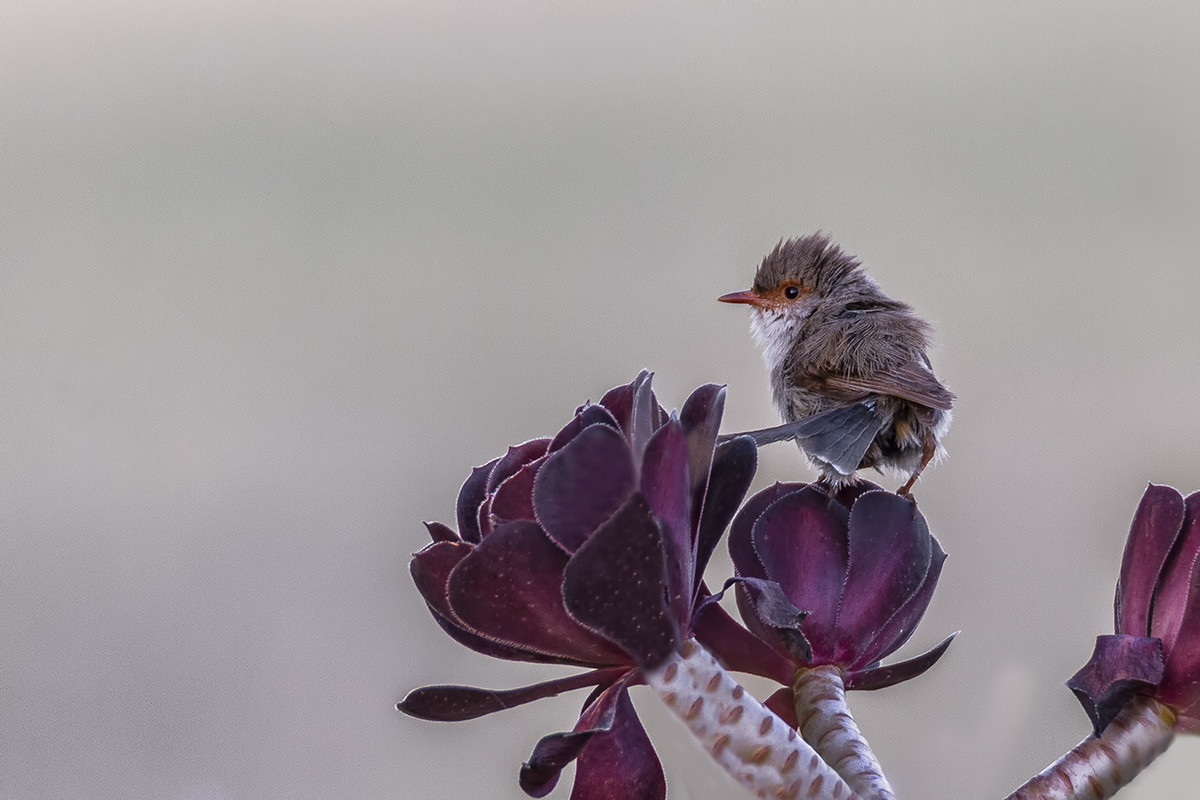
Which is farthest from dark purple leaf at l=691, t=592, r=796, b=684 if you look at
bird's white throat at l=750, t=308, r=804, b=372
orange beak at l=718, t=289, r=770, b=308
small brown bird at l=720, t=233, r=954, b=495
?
orange beak at l=718, t=289, r=770, b=308

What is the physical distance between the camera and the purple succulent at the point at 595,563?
0.93ft

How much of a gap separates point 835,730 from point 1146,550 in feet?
0.42

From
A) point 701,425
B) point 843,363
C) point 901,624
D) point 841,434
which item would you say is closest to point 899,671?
point 901,624

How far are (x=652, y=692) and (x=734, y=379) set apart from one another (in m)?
1.27

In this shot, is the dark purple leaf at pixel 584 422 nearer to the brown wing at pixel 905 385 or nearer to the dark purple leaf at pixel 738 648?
the dark purple leaf at pixel 738 648

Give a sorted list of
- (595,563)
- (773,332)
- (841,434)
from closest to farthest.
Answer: (595,563), (841,434), (773,332)

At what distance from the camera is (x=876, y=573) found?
0.38 metres

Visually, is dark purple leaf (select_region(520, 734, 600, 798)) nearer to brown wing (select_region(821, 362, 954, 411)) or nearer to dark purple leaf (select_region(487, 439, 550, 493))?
dark purple leaf (select_region(487, 439, 550, 493))

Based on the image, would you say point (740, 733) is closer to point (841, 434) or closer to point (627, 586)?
point (627, 586)

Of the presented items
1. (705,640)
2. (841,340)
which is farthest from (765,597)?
(841,340)

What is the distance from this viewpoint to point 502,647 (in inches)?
13.3

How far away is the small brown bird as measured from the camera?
2.81 ft

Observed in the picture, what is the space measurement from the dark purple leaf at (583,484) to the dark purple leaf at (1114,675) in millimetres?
163

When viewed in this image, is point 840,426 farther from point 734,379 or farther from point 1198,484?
point 734,379
